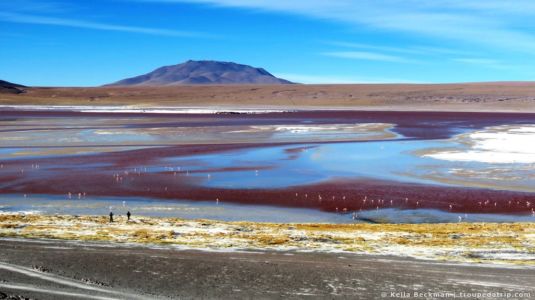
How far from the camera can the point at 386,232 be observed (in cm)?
1634

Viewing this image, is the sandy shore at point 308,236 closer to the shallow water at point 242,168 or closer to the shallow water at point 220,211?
the shallow water at point 220,211

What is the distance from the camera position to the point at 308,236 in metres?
15.5

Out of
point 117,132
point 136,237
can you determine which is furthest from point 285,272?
point 117,132

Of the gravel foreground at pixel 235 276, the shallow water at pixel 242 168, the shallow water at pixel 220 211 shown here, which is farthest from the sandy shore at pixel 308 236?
the shallow water at pixel 242 168

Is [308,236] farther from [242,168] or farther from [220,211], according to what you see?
[242,168]

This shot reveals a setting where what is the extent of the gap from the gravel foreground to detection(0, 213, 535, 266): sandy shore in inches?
31.6

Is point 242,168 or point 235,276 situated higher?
point 242,168

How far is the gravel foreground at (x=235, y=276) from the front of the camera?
1062cm

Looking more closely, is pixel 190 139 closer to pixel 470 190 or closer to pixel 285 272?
pixel 470 190

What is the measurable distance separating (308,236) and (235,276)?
410 cm

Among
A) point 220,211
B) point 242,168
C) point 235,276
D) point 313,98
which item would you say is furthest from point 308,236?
point 313,98

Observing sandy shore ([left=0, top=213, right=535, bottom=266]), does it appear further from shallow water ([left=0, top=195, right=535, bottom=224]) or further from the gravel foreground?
shallow water ([left=0, top=195, right=535, bottom=224])

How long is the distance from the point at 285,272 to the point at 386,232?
5.06 m

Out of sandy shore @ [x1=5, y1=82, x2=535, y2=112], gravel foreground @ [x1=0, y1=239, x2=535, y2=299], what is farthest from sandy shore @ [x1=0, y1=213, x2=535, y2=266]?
sandy shore @ [x1=5, y1=82, x2=535, y2=112]
